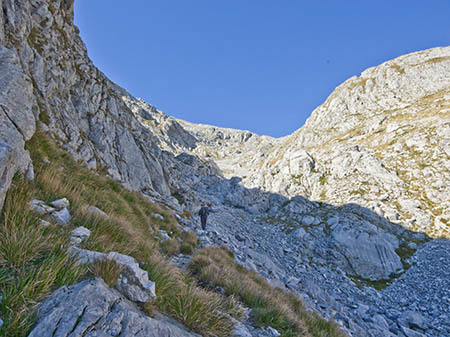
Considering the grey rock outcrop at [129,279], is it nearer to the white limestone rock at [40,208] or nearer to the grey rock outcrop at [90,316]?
the grey rock outcrop at [90,316]

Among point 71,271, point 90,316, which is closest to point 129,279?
point 71,271


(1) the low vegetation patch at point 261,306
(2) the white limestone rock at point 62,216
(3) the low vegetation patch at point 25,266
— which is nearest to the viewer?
(3) the low vegetation patch at point 25,266

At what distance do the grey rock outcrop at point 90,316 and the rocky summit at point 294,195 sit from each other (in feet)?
0.05

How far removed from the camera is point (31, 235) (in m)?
3.16

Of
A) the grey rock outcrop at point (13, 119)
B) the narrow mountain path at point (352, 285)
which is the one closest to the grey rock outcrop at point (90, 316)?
the grey rock outcrop at point (13, 119)

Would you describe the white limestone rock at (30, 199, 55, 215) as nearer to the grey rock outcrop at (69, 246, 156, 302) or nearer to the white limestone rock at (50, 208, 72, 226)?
the white limestone rock at (50, 208, 72, 226)

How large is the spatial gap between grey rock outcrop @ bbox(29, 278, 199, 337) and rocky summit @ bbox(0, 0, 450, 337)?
2 centimetres

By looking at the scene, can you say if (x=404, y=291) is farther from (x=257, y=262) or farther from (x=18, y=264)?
(x=18, y=264)

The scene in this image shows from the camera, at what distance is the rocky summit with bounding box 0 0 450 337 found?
500cm

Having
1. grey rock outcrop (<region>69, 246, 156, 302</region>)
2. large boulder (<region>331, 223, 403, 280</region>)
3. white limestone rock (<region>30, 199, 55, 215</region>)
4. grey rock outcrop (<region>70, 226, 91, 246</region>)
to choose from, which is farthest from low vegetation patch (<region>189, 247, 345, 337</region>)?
large boulder (<region>331, 223, 403, 280</region>)

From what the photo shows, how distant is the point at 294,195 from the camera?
41.6 m

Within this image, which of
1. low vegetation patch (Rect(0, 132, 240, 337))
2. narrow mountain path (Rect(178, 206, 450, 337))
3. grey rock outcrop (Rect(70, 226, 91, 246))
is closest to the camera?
low vegetation patch (Rect(0, 132, 240, 337))

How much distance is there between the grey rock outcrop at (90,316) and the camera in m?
2.27

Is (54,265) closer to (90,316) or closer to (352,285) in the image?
(90,316)
